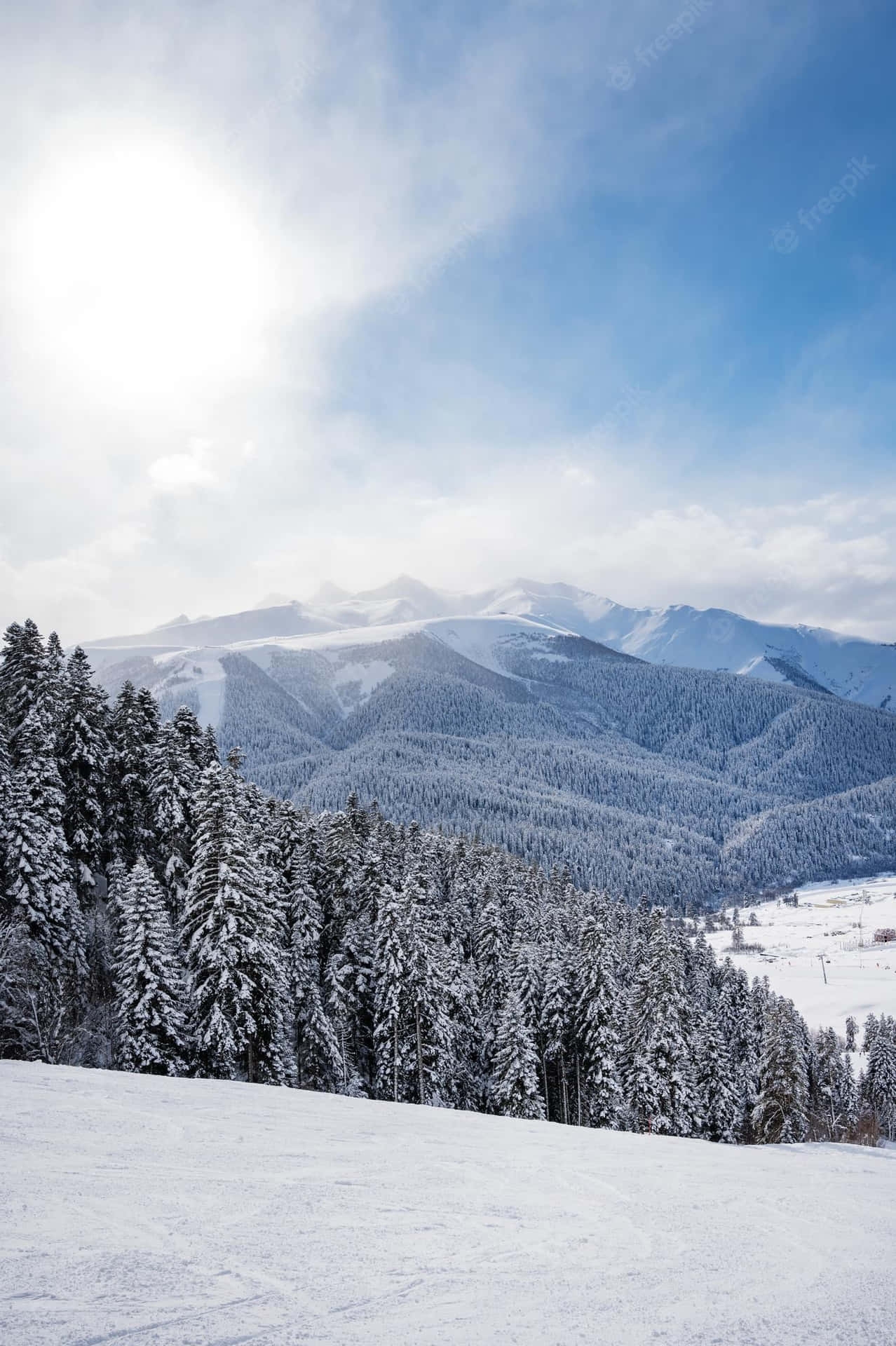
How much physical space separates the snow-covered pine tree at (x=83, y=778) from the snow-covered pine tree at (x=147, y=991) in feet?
26.7

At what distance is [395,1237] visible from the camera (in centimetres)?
857

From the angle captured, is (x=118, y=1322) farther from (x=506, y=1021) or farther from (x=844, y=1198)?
(x=506, y=1021)

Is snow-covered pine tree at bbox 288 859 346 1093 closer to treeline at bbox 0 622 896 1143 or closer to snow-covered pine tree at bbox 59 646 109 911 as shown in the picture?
treeline at bbox 0 622 896 1143

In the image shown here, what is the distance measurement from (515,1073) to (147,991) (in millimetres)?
20228

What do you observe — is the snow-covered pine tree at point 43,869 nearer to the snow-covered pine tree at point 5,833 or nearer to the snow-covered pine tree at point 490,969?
the snow-covered pine tree at point 5,833

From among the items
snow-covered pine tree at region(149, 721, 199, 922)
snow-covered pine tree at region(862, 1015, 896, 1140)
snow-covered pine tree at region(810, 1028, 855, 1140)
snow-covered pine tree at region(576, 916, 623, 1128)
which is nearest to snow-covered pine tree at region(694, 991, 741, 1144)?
snow-covered pine tree at region(576, 916, 623, 1128)

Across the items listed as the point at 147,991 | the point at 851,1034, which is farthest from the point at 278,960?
the point at 851,1034

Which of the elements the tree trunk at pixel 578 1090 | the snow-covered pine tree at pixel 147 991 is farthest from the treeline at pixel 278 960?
the tree trunk at pixel 578 1090

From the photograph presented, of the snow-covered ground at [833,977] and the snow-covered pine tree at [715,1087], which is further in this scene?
the snow-covered ground at [833,977]

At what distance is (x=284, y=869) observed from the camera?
128 ft

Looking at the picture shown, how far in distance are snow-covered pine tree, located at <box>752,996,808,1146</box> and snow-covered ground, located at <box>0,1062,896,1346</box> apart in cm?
3460

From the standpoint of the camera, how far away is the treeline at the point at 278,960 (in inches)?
1114

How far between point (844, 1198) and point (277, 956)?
22.7 m

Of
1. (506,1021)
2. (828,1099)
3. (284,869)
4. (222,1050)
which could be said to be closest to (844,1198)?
(222,1050)
